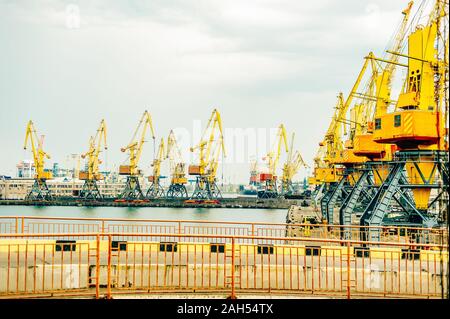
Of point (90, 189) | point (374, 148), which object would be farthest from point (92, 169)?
point (374, 148)

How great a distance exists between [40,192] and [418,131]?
117m

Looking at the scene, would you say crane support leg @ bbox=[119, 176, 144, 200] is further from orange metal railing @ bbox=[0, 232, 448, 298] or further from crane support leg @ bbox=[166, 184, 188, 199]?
orange metal railing @ bbox=[0, 232, 448, 298]

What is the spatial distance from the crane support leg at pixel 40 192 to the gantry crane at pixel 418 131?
112 m

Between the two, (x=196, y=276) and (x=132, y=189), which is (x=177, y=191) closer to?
(x=132, y=189)

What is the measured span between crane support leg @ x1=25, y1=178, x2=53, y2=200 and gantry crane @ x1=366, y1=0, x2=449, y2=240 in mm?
111646

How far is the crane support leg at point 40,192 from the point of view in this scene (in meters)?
128

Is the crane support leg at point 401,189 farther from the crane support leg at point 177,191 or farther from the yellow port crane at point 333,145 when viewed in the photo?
the crane support leg at point 177,191

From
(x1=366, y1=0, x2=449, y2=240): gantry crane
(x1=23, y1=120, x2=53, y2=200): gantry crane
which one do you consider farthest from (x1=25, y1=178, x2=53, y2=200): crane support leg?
(x1=366, y1=0, x2=449, y2=240): gantry crane

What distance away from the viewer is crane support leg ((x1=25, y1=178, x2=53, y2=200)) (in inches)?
5037

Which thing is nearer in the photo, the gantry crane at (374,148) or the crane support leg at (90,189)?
the gantry crane at (374,148)

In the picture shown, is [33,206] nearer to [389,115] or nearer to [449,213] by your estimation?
[389,115]

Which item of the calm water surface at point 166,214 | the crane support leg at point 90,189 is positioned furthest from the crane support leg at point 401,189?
the crane support leg at point 90,189
